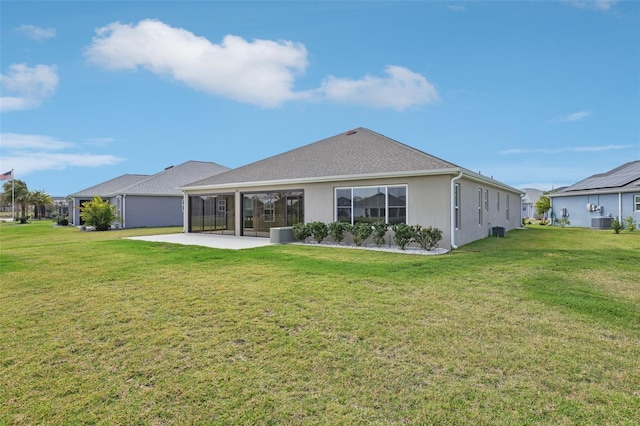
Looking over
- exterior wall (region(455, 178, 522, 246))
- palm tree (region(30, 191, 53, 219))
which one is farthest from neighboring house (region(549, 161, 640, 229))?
palm tree (region(30, 191, 53, 219))

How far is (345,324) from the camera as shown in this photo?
4.59 m

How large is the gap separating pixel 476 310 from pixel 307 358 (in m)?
2.91

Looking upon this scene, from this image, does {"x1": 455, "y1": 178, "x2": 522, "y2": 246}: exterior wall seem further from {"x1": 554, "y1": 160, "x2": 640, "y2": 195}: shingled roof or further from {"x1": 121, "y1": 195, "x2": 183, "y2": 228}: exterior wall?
{"x1": 121, "y1": 195, "x2": 183, "y2": 228}: exterior wall

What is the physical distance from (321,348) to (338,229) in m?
9.29

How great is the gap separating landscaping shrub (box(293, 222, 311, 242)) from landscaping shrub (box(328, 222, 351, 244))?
105cm

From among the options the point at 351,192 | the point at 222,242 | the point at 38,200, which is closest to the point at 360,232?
the point at 351,192

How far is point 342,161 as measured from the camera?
1498cm

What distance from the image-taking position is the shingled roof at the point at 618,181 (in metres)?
22.6

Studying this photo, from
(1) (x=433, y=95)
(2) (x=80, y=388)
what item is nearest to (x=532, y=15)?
(1) (x=433, y=95)

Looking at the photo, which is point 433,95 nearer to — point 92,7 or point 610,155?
point 92,7

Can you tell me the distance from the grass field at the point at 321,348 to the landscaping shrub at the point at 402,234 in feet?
12.8

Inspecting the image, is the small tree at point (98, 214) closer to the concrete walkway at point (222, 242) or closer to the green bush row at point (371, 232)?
the concrete walkway at point (222, 242)

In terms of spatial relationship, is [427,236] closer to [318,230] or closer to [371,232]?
[371,232]

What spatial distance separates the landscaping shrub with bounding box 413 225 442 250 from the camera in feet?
37.2
